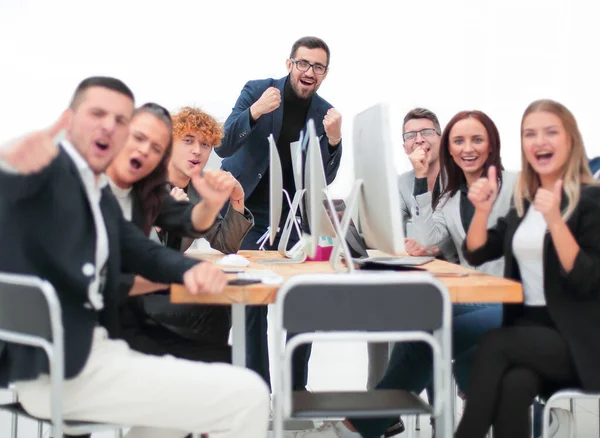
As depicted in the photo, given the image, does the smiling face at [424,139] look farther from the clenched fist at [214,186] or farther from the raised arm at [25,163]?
the raised arm at [25,163]

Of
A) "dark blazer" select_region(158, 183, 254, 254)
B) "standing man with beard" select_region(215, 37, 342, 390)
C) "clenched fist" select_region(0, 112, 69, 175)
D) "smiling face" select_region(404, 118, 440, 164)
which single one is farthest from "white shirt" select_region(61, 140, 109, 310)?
"smiling face" select_region(404, 118, 440, 164)

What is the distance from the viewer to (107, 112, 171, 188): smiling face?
182 centimetres

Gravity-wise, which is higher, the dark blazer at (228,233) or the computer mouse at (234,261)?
the dark blazer at (228,233)

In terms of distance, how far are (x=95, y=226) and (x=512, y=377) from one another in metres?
1.07

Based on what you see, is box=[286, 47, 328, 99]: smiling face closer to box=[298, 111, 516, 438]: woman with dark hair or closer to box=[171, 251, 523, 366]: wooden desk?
box=[298, 111, 516, 438]: woman with dark hair

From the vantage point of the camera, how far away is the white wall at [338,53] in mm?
4605

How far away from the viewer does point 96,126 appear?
1.45 meters

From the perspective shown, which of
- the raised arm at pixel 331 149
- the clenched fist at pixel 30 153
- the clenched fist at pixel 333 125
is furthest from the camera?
the raised arm at pixel 331 149

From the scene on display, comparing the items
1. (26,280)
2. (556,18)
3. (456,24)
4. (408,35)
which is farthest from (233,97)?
(26,280)

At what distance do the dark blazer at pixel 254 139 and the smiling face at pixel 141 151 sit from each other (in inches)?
39.4

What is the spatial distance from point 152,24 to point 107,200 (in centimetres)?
354

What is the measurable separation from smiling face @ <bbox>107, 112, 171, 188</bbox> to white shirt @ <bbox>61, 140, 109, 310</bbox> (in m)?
0.41

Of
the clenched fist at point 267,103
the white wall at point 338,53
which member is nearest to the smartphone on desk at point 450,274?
the clenched fist at point 267,103

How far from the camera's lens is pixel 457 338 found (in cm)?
200
